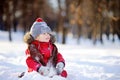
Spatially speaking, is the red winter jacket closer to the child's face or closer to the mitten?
the child's face

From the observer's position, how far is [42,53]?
6.57 metres

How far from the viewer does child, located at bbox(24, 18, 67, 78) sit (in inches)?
251

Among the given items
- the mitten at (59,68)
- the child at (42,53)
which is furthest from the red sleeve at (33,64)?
the mitten at (59,68)

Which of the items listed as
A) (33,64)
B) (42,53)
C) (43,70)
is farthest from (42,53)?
(43,70)

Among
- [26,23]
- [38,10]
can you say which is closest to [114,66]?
[38,10]

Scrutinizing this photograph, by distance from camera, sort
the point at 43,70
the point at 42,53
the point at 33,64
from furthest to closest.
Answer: the point at 42,53, the point at 33,64, the point at 43,70

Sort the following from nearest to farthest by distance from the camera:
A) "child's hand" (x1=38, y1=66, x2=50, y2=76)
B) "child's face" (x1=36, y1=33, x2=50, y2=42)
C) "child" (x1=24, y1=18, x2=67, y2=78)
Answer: "child's hand" (x1=38, y1=66, x2=50, y2=76) < "child" (x1=24, y1=18, x2=67, y2=78) < "child's face" (x1=36, y1=33, x2=50, y2=42)

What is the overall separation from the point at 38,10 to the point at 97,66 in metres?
24.8

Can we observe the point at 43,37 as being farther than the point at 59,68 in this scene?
Yes

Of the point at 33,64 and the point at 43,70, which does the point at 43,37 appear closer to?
the point at 33,64

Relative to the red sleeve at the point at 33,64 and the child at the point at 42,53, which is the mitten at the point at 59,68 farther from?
the red sleeve at the point at 33,64

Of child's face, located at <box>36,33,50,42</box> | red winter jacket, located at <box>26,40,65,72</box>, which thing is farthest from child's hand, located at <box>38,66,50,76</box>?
child's face, located at <box>36,33,50,42</box>

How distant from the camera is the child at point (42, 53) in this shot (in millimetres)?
6379

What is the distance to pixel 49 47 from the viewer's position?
6.68 meters
